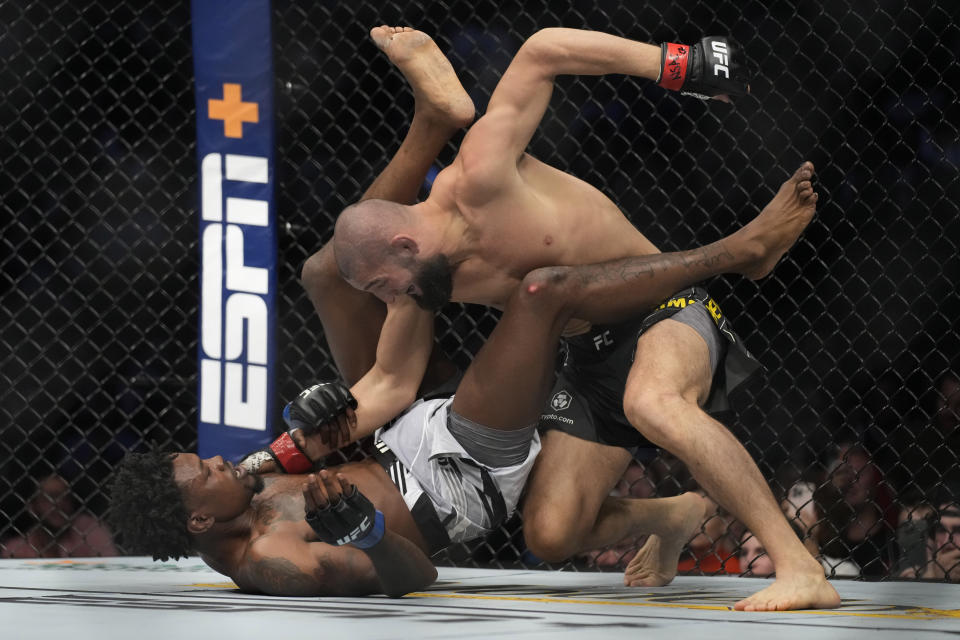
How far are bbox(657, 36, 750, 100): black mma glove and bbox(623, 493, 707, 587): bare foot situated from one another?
780 mm

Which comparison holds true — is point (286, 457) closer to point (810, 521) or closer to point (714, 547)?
point (714, 547)

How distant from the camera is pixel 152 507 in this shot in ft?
5.67

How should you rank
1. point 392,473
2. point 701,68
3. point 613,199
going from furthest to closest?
point 613,199, point 392,473, point 701,68

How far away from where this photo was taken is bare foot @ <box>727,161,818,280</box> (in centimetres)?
176

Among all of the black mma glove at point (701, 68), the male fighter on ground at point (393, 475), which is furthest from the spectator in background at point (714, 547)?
the black mma glove at point (701, 68)

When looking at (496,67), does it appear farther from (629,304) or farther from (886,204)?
(629,304)

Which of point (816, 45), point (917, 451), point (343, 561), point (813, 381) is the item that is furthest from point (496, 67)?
point (343, 561)

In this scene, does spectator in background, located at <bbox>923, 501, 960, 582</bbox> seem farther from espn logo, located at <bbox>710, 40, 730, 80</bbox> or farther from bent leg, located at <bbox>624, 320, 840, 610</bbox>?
espn logo, located at <bbox>710, 40, 730, 80</bbox>

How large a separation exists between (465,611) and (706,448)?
41 centimetres

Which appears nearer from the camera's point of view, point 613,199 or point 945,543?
point 945,543

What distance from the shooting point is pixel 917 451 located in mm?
2594

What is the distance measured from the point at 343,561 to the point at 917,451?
1.53 m

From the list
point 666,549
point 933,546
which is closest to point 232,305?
point 666,549

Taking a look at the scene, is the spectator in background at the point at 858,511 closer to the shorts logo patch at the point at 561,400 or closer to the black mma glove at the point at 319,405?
the shorts logo patch at the point at 561,400
